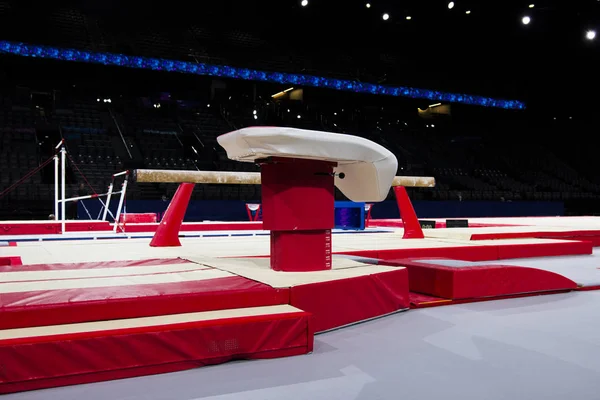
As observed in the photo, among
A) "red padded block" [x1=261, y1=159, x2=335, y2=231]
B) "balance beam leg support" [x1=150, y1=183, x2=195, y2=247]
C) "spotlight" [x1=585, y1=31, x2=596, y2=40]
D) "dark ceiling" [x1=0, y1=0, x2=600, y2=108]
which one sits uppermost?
"dark ceiling" [x1=0, y1=0, x2=600, y2=108]

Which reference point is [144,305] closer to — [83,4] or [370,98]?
[83,4]

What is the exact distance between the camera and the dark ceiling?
47.2 feet

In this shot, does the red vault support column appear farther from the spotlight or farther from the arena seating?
the spotlight

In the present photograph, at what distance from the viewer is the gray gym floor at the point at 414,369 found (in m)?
1.32

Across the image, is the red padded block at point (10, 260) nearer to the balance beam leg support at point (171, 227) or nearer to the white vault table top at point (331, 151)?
the balance beam leg support at point (171, 227)

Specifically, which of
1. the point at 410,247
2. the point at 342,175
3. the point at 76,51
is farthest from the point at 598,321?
the point at 76,51

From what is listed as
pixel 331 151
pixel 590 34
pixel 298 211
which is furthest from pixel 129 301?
pixel 590 34

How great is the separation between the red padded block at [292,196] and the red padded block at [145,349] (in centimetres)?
61

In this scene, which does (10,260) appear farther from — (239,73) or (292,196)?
(239,73)

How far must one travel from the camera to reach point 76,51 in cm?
1480

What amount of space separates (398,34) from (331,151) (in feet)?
55.4

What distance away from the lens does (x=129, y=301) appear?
5.11 ft

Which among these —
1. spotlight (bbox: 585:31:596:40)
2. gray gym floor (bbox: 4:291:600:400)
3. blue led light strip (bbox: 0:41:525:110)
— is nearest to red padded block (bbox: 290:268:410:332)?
gray gym floor (bbox: 4:291:600:400)

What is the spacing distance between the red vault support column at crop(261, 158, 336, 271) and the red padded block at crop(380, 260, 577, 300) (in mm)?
651
